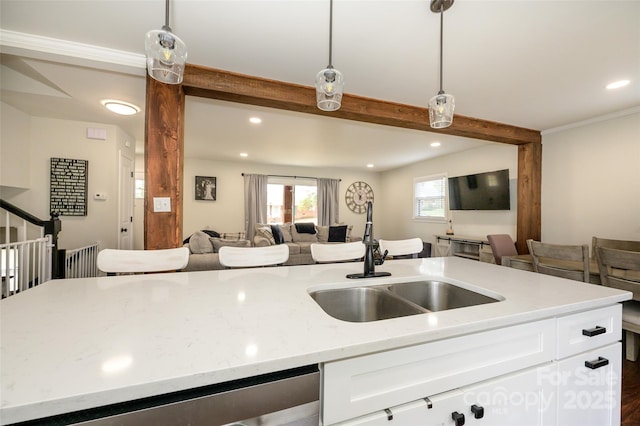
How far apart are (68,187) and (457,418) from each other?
464 cm

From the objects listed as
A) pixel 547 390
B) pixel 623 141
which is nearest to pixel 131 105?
pixel 547 390

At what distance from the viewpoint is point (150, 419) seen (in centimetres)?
51

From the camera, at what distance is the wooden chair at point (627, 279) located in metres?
1.83

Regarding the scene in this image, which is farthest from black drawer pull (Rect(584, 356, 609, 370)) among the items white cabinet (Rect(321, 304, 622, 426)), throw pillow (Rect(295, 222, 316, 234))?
throw pillow (Rect(295, 222, 316, 234))

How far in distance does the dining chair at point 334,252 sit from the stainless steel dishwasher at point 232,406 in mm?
1083

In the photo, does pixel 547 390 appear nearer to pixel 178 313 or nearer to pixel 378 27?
pixel 178 313

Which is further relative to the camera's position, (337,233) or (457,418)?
(337,233)

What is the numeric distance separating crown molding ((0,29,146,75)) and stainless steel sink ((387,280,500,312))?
2521 millimetres

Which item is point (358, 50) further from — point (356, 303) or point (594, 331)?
point (594, 331)

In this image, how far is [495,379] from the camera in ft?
2.78

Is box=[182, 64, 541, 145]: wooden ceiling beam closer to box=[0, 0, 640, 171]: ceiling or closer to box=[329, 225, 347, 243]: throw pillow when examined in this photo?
box=[0, 0, 640, 171]: ceiling

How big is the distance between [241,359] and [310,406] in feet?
0.71

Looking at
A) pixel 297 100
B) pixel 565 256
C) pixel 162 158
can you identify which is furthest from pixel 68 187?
pixel 565 256

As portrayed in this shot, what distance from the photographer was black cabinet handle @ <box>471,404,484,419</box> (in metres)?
0.79
